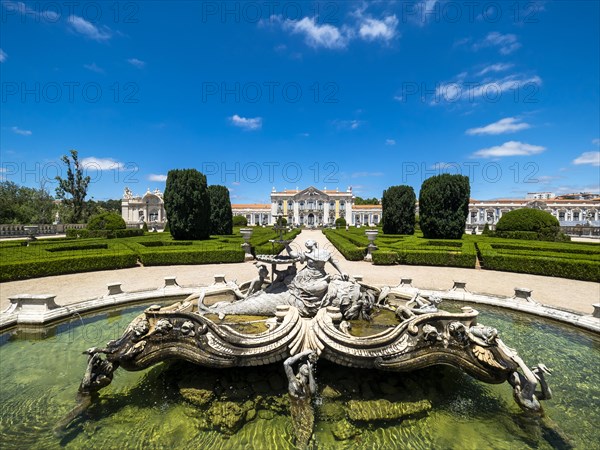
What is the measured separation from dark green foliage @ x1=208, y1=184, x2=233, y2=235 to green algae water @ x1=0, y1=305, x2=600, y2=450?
27.3 m

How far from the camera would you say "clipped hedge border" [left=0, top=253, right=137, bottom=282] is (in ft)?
35.7

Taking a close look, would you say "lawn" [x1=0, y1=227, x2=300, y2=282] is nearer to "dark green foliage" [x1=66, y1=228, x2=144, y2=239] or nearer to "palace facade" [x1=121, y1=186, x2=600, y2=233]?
"dark green foliage" [x1=66, y1=228, x2=144, y2=239]

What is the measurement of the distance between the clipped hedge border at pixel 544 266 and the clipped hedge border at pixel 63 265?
16.9 meters

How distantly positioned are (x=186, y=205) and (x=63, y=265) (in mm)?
11758

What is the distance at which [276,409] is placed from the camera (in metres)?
3.92

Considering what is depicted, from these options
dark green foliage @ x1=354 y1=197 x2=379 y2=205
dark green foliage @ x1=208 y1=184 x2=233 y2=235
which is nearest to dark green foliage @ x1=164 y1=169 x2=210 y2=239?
dark green foliage @ x1=208 y1=184 x2=233 y2=235

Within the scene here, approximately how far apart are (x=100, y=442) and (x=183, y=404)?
953mm

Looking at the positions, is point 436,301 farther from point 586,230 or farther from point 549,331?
point 586,230

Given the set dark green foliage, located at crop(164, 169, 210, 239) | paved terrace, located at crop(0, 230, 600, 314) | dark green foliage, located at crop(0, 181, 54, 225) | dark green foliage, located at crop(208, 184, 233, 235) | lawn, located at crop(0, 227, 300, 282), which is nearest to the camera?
paved terrace, located at crop(0, 230, 600, 314)

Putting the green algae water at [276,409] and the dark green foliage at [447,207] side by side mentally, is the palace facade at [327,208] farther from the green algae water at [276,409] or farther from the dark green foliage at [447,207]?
the green algae water at [276,409]

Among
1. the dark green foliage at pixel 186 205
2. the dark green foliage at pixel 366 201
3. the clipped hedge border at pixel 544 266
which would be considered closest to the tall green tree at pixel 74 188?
the dark green foliage at pixel 186 205

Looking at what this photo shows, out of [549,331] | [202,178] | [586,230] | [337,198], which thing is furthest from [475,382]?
[337,198]

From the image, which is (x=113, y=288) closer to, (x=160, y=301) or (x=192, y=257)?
(x=160, y=301)

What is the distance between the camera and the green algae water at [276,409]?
3436 millimetres
